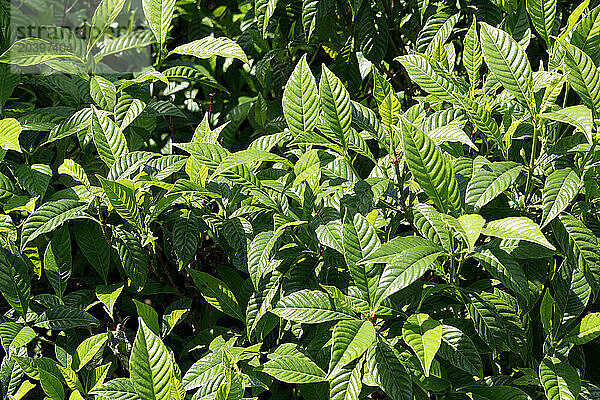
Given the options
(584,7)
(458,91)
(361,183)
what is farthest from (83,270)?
(584,7)

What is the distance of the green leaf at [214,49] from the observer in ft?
5.80

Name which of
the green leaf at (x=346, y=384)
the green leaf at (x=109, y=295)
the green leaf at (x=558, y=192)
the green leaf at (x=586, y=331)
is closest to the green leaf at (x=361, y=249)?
the green leaf at (x=346, y=384)

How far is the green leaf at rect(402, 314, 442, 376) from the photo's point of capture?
1222mm

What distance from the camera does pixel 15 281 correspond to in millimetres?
1568

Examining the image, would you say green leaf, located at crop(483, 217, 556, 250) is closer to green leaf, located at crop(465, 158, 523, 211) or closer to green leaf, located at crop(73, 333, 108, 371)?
green leaf, located at crop(465, 158, 523, 211)

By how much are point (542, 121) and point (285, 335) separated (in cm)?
85

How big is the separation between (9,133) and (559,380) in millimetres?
1443

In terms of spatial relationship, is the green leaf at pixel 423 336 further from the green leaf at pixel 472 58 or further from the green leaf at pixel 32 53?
the green leaf at pixel 32 53

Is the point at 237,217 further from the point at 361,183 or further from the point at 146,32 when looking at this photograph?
the point at 146,32

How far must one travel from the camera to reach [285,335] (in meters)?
1.66

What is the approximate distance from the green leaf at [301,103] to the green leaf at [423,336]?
1.72 feet

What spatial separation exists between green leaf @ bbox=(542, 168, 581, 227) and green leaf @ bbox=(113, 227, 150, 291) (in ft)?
3.20

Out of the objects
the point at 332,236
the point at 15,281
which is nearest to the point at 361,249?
the point at 332,236

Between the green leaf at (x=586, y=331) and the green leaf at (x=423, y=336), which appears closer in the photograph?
the green leaf at (x=423, y=336)
